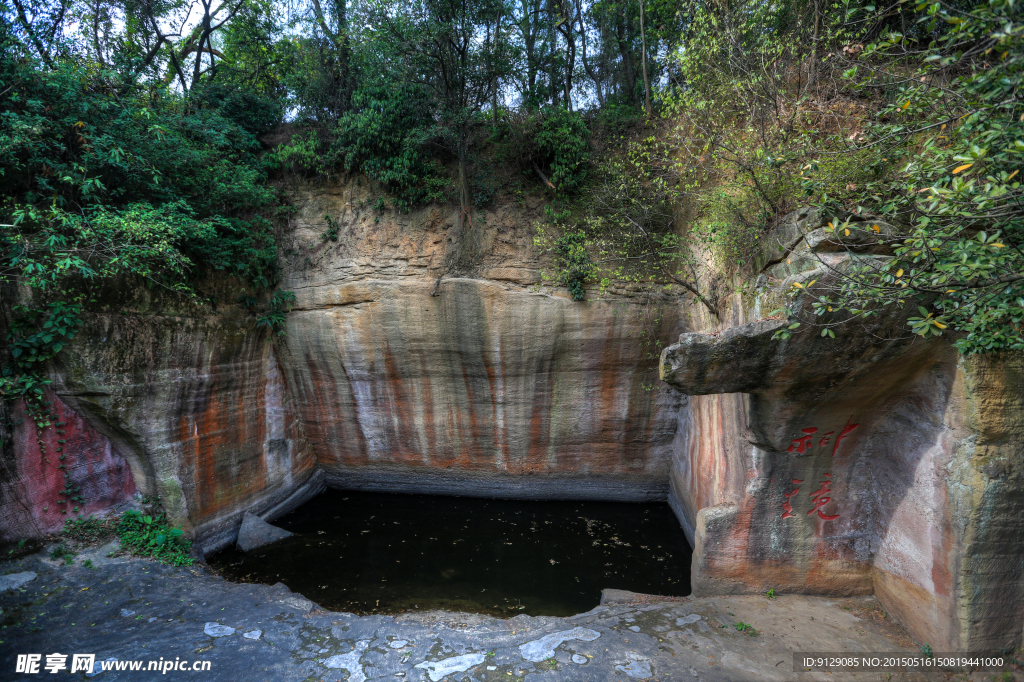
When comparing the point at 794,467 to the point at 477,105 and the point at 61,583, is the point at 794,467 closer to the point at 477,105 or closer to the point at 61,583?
the point at 477,105

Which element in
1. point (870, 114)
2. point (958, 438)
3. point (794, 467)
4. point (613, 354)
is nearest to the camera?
point (958, 438)

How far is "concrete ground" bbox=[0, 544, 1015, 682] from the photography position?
13.7 ft

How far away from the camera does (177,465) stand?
654 centimetres

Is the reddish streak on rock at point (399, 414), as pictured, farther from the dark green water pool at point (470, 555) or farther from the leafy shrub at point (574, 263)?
the leafy shrub at point (574, 263)

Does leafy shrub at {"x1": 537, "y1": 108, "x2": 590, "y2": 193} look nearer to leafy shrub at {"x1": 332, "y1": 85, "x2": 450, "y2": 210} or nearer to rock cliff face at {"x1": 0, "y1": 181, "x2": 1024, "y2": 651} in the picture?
rock cliff face at {"x1": 0, "y1": 181, "x2": 1024, "y2": 651}

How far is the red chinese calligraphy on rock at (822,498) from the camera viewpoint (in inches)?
204

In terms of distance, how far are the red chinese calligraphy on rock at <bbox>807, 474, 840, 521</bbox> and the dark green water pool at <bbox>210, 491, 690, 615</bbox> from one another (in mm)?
2054

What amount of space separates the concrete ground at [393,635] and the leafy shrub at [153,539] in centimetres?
32

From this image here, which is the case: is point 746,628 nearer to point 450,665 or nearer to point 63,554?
point 450,665

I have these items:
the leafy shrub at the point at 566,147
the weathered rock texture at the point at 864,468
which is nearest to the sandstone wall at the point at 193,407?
the leafy shrub at the point at 566,147

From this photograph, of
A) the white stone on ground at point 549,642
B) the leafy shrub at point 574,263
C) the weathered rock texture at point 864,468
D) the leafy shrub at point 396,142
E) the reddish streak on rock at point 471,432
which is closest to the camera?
the weathered rock texture at point 864,468

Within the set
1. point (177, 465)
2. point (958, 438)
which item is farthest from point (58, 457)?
point (958, 438)

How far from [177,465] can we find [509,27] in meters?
8.58

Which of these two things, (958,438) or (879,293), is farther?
(958,438)
